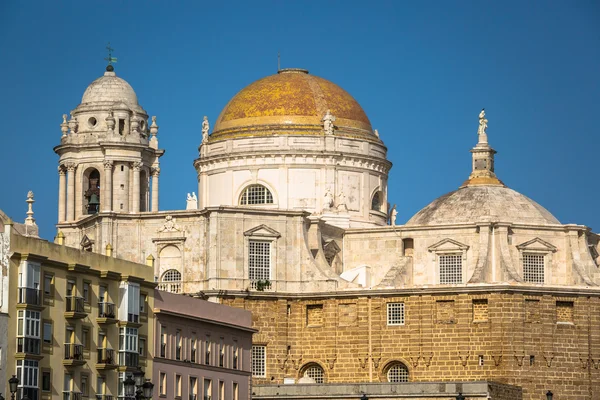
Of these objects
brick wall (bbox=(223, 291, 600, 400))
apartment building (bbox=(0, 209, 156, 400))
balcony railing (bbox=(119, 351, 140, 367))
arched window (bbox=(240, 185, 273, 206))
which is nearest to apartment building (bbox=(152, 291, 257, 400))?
apartment building (bbox=(0, 209, 156, 400))

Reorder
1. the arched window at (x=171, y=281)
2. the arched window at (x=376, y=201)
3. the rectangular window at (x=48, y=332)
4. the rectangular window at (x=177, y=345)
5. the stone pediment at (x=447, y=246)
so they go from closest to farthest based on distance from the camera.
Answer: the rectangular window at (x=48, y=332) < the rectangular window at (x=177, y=345) < the arched window at (x=171, y=281) < the stone pediment at (x=447, y=246) < the arched window at (x=376, y=201)

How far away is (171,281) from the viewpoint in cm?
11712

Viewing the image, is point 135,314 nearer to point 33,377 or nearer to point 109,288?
point 109,288

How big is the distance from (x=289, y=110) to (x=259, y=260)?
12.9m

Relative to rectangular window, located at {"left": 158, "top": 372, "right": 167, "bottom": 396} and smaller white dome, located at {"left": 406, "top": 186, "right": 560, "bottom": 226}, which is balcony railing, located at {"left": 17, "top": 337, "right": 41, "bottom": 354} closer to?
rectangular window, located at {"left": 158, "top": 372, "right": 167, "bottom": 396}

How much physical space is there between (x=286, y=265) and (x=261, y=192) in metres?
9.24

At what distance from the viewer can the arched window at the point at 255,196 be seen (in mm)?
125438

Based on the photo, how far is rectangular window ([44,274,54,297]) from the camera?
8275cm

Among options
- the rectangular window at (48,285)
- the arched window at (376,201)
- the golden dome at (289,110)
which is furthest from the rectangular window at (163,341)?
the arched window at (376,201)

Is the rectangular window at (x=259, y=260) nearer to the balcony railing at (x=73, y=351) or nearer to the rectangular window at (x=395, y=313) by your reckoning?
the rectangular window at (x=395, y=313)

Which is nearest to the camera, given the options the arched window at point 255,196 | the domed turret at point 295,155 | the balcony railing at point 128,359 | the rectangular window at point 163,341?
the balcony railing at point 128,359

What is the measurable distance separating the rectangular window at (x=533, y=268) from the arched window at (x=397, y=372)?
973 cm

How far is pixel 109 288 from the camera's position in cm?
8788

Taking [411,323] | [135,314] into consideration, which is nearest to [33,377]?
[135,314]
